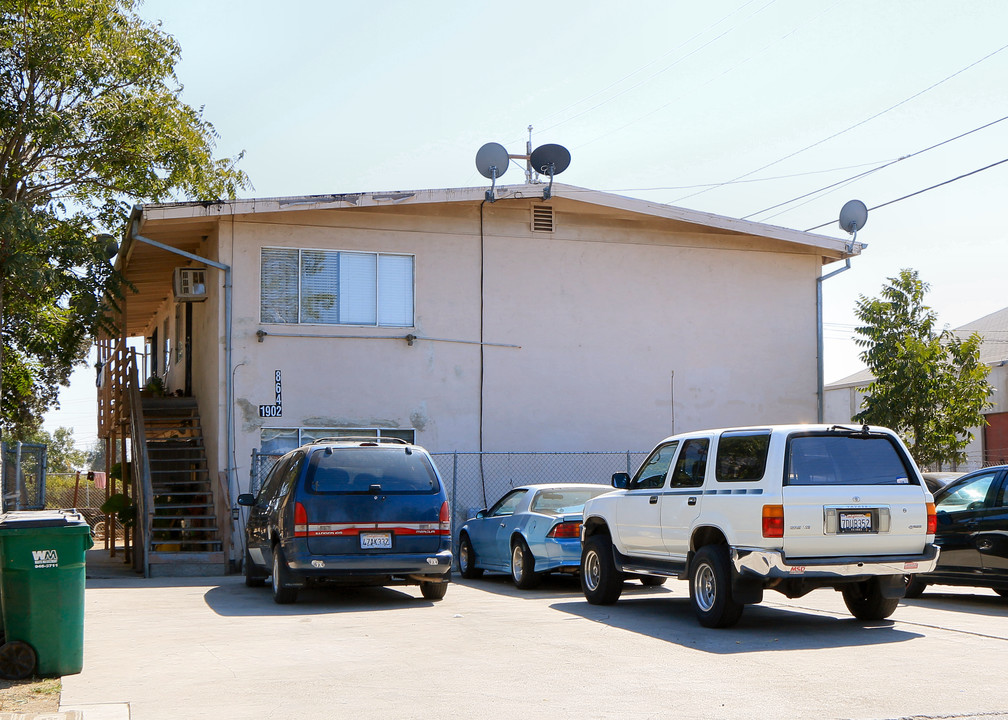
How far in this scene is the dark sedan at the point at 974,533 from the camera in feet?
39.1

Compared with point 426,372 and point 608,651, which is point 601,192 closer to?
point 426,372

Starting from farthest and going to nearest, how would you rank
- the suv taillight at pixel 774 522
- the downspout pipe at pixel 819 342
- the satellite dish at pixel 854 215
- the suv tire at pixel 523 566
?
the downspout pipe at pixel 819 342
the satellite dish at pixel 854 215
the suv tire at pixel 523 566
the suv taillight at pixel 774 522

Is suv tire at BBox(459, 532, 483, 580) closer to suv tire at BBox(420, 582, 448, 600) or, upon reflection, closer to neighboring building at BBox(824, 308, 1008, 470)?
suv tire at BBox(420, 582, 448, 600)

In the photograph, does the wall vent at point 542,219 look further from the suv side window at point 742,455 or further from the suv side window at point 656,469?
the suv side window at point 742,455

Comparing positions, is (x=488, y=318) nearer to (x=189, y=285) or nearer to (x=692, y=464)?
(x=189, y=285)

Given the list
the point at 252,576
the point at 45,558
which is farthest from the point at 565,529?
the point at 45,558

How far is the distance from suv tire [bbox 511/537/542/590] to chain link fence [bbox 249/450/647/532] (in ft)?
15.1

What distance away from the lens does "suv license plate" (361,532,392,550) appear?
11922mm

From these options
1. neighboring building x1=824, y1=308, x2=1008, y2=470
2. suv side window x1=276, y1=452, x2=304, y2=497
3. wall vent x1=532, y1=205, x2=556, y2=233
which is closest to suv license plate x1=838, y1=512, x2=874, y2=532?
suv side window x1=276, y1=452, x2=304, y2=497

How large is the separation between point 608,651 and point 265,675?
271cm

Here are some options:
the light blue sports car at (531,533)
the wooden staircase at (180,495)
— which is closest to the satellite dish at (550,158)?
the light blue sports car at (531,533)

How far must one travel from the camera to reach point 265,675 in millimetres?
7863

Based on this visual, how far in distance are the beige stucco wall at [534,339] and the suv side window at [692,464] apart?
9213 millimetres

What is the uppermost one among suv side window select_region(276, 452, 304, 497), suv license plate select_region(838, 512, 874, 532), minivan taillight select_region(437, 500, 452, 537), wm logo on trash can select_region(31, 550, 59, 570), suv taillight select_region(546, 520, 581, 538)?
suv side window select_region(276, 452, 304, 497)
